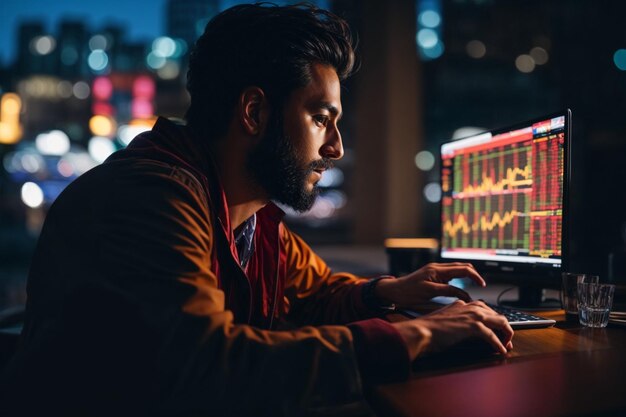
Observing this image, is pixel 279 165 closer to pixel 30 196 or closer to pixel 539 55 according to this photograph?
pixel 539 55

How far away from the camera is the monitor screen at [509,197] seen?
123 cm

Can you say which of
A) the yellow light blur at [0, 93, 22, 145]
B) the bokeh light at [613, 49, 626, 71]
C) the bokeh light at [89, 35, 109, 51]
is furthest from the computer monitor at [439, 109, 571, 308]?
the bokeh light at [89, 35, 109, 51]

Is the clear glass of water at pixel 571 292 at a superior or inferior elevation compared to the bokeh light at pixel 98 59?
inferior

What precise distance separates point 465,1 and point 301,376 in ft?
18.3

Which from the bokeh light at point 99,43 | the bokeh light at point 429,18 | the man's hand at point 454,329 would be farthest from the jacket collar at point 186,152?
the bokeh light at point 99,43

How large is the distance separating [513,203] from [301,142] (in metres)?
0.67

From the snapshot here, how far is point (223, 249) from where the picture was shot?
95 cm

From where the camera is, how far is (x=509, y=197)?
141cm

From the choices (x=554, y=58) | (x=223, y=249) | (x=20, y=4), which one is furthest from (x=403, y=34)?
(x=20, y=4)

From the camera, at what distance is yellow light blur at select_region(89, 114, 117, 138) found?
1381 centimetres

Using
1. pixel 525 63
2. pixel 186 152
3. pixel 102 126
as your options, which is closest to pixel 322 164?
pixel 186 152

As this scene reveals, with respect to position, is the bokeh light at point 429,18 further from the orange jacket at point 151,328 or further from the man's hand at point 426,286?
the orange jacket at point 151,328

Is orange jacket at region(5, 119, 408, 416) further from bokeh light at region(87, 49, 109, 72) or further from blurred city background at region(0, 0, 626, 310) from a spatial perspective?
bokeh light at region(87, 49, 109, 72)

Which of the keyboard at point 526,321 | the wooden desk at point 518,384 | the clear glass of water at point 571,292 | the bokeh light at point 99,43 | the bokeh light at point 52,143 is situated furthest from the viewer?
the bokeh light at point 52,143
